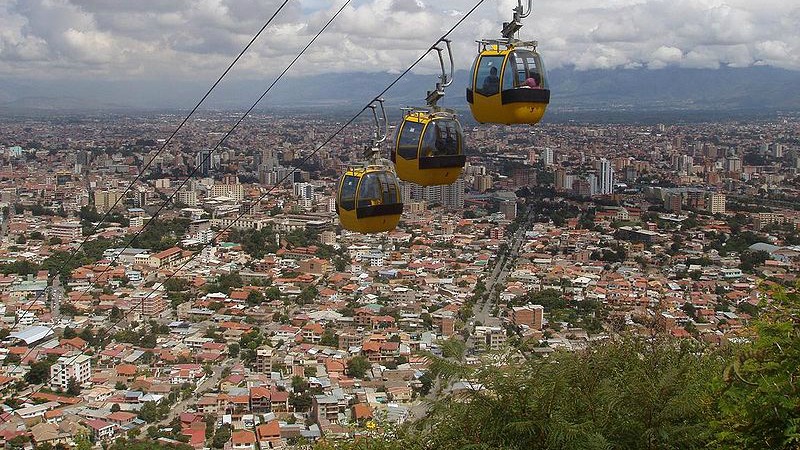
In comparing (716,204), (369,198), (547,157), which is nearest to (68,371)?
(369,198)

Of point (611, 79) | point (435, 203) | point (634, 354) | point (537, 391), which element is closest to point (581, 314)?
point (634, 354)

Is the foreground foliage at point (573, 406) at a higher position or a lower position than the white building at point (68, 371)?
higher

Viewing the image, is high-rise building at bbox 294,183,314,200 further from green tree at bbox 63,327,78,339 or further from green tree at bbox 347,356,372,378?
green tree at bbox 347,356,372,378

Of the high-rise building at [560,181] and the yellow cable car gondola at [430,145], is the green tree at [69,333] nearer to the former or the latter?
the yellow cable car gondola at [430,145]

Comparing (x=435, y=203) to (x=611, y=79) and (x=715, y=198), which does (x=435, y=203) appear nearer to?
(x=715, y=198)

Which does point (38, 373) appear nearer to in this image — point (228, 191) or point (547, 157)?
point (228, 191)

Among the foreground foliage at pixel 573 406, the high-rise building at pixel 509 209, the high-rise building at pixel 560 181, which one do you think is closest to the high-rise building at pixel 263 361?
the foreground foliage at pixel 573 406
